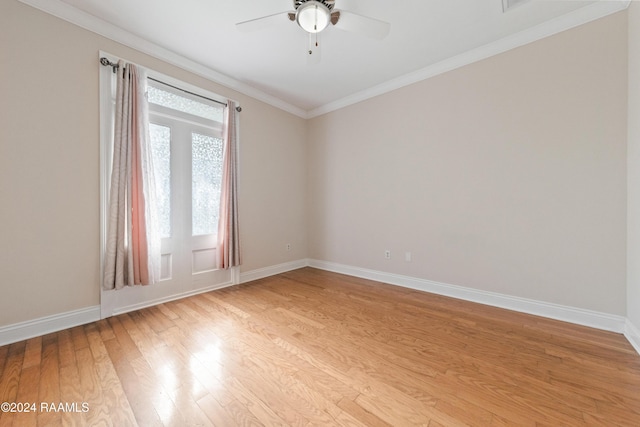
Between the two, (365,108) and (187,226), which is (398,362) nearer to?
(187,226)

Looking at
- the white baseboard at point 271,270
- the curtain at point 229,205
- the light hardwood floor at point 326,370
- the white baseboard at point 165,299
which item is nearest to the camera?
the light hardwood floor at point 326,370

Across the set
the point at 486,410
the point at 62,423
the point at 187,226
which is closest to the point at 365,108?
the point at 187,226

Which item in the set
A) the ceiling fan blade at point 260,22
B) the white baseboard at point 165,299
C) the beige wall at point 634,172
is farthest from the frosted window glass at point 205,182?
the beige wall at point 634,172

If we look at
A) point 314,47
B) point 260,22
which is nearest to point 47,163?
point 260,22

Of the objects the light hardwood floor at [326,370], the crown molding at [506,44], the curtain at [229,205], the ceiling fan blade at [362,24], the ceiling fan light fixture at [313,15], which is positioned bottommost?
the light hardwood floor at [326,370]

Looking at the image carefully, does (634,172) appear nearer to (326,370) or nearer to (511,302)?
(511,302)

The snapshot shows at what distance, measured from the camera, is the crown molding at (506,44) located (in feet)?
6.81

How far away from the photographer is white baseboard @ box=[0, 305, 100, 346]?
→ 6.17 feet

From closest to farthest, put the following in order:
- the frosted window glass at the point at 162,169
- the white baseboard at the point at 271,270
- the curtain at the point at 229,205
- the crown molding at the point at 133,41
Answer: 1. the crown molding at the point at 133,41
2. the frosted window glass at the point at 162,169
3. the curtain at the point at 229,205
4. the white baseboard at the point at 271,270

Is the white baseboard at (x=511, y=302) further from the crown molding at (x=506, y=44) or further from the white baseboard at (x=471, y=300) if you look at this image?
the crown molding at (x=506, y=44)

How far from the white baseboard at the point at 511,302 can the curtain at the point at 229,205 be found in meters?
1.95

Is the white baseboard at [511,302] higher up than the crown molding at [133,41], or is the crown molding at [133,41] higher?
the crown molding at [133,41]

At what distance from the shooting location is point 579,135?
7.18ft

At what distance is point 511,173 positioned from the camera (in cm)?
252
